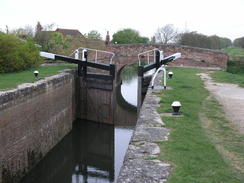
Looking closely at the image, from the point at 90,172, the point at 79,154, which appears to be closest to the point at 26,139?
the point at 90,172

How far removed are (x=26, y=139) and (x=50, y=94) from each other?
95.5 inches

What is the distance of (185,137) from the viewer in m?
5.35

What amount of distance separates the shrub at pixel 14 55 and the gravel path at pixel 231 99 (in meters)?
7.46

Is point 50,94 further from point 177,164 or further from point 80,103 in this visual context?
point 177,164

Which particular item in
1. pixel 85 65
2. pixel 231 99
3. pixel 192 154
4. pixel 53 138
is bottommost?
pixel 53 138

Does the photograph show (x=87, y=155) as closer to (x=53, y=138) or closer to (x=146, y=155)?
(x=53, y=138)

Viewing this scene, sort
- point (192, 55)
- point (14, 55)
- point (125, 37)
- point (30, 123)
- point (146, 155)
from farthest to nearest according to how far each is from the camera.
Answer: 1. point (125, 37)
2. point (192, 55)
3. point (14, 55)
4. point (30, 123)
5. point (146, 155)

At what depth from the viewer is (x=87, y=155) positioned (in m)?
10.2

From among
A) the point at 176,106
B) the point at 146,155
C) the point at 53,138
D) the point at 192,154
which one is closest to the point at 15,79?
the point at 53,138

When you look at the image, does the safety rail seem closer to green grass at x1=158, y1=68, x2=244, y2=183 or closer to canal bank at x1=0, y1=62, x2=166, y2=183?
canal bank at x1=0, y1=62, x2=166, y2=183

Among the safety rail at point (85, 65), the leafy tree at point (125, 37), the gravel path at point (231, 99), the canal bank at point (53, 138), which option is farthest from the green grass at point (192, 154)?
the leafy tree at point (125, 37)

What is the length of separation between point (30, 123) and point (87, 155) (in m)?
2.83

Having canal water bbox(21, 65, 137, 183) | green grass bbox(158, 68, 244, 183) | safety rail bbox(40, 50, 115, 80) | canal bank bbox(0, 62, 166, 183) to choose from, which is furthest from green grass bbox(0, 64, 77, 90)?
green grass bbox(158, 68, 244, 183)

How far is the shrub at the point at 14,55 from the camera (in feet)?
39.3
